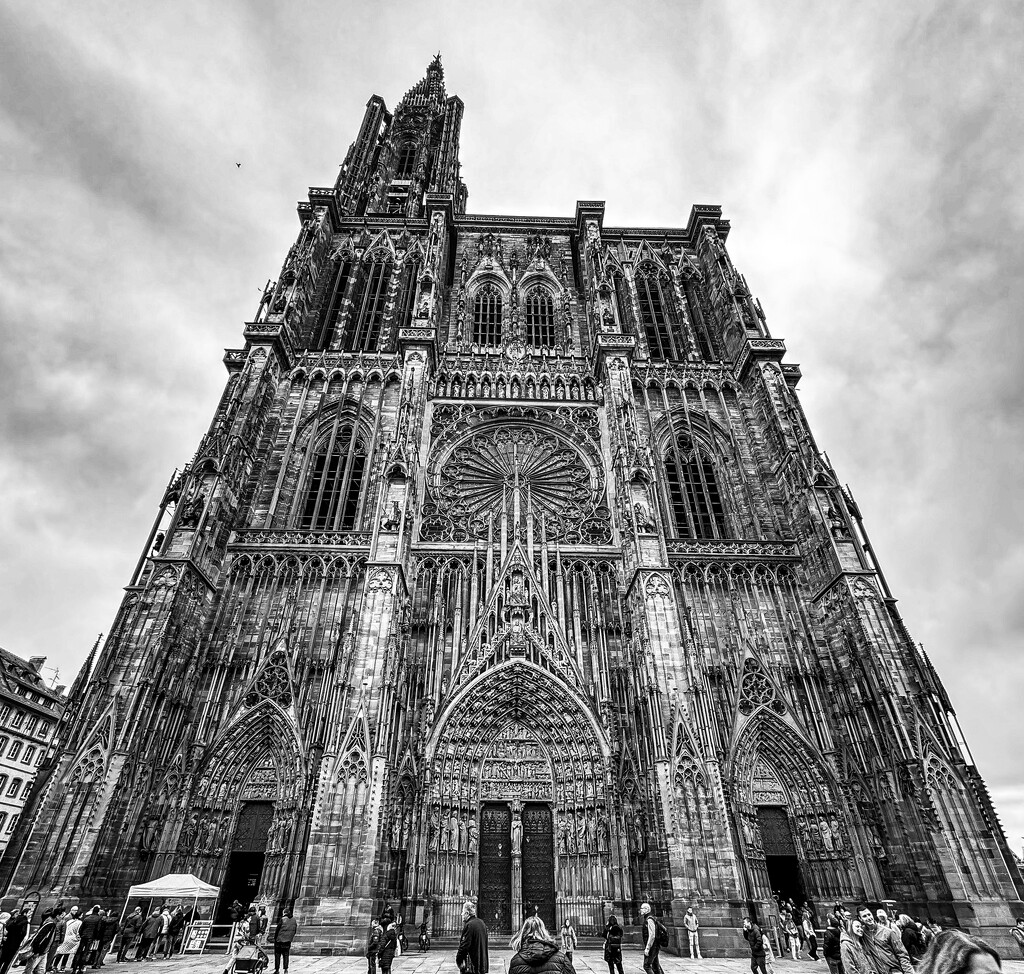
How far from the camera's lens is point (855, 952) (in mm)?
7133

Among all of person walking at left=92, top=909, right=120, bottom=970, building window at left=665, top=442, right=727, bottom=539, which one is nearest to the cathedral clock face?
building window at left=665, top=442, right=727, bottom=539

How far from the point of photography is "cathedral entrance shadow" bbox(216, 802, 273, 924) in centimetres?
1659

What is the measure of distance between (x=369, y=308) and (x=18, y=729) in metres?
33.6

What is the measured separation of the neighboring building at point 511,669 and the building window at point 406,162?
21072mm

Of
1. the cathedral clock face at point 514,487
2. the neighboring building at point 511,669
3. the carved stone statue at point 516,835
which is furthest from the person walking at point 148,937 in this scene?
the cathedral clock face at point 514,487

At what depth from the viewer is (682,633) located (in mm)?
19578

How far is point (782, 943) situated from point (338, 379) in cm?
2528

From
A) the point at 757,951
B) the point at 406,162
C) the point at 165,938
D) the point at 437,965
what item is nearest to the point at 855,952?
the point at 757,951

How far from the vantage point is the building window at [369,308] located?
29.6 meters

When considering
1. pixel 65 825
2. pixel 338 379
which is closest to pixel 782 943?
pixel 65 825

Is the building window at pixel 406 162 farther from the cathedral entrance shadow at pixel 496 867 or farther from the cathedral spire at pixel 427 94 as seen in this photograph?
the cathedral entrance shadow at pixel 496 867

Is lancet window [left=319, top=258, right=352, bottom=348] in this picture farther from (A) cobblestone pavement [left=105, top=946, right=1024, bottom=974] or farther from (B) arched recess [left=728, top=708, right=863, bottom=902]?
(B) arched recess [left=728, top=708, right=863, bottom=902]

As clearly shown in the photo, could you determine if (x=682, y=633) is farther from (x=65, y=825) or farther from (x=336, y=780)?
(x=65, y=825)

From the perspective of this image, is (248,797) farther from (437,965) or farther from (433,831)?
(437,965)
